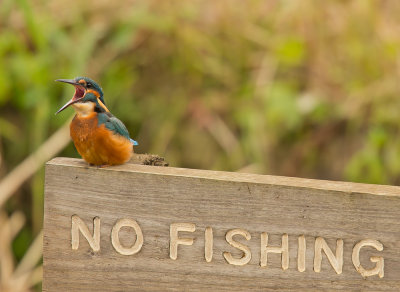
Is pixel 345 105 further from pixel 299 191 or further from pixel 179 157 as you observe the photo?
pixel 299 191

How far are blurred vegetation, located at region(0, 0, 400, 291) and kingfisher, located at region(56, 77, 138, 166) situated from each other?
1.25 meters

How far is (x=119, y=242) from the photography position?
123 cm

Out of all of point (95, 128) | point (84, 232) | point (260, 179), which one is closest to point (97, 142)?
point (95, 128)

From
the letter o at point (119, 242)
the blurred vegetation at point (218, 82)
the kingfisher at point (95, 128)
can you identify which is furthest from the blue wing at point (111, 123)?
the blurred vegetation at point (218, 82)

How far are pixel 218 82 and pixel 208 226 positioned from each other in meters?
1.49

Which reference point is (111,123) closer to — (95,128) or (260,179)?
(95,128)

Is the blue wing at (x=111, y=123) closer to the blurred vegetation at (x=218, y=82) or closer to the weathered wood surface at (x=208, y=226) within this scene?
the weathered wood surface at (x=208, y=226)

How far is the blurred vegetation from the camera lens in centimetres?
246

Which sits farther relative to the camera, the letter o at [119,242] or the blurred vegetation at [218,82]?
the blurred vegetation at [218,82]

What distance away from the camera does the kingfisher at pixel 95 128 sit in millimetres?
1124

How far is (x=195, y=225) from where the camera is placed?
1195 millimetres

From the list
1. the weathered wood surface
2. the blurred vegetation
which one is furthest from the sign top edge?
the blurred vegetation

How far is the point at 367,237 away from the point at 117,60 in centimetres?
167

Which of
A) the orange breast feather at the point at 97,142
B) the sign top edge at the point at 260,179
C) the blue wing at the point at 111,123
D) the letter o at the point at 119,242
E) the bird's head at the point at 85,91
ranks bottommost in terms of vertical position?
the letter o at the point at 119,242
